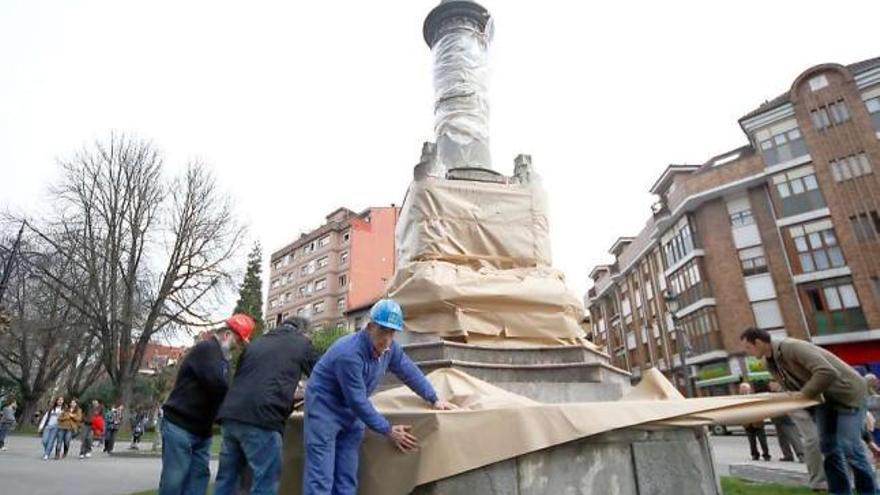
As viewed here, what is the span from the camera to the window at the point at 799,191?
25.9 m

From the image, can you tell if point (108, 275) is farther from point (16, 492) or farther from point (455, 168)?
point (455, 168)

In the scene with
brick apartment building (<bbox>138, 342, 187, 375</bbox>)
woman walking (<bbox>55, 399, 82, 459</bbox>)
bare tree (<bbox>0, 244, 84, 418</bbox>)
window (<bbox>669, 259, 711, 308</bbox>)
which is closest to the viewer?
woman walking (<bbox>55, 399, 82, 459</bbox>)

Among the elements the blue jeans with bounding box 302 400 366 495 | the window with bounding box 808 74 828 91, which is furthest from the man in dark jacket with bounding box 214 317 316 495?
the window with bounding box 808 74 828 91

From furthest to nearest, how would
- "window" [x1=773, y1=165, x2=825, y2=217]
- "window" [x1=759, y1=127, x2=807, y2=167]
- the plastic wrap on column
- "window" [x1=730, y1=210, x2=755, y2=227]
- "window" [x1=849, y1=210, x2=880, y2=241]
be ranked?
"window" [x1=730, y1=210, x2=755, y2=227], "window" [x1=759, y1=127, x2=807, y2=167], "window" [x1=773, y1=165, x2=825, y2=217], "window" [x1=849, y1=210, x2=880, y2=241], the plastic wrap on column

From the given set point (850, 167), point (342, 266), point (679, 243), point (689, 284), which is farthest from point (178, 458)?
point (342, 266)

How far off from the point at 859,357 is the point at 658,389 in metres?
26.2

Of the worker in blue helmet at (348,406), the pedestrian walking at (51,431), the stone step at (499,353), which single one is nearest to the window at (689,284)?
the stone step at (499,353)

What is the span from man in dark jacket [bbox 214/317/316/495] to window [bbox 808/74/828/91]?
32286mm

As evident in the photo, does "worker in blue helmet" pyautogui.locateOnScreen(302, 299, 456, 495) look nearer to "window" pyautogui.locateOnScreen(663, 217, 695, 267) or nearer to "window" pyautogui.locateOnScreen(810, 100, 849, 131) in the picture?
"window" pyautogui.locateOnScreen(663, 217, 695, 267)

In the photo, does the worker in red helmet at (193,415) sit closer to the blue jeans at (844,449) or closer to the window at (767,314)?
the blue jeans at (844,449)

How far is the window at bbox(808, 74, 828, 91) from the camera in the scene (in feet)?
86.5

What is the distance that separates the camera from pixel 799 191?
86.3 feet

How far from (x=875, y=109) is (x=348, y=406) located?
106 ft

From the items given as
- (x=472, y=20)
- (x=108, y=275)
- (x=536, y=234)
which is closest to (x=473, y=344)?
(x=536, y=234)
